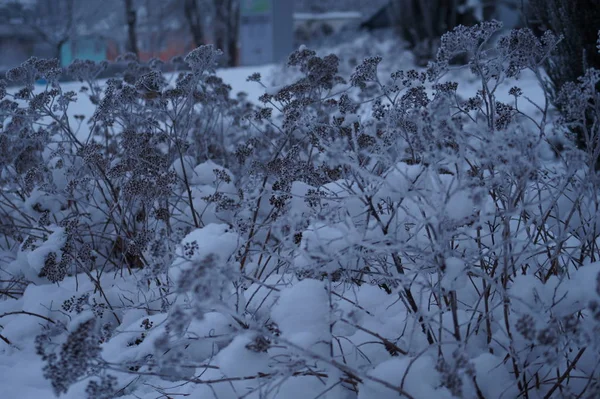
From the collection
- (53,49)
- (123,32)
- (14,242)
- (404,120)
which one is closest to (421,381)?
(404,120)

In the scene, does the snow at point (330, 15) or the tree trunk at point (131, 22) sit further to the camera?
the snow at point (330, 15)

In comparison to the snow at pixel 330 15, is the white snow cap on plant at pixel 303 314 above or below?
below

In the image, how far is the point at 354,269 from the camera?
1.87 m

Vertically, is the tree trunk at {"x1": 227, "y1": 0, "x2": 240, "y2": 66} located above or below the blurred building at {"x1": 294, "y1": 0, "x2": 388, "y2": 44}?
below

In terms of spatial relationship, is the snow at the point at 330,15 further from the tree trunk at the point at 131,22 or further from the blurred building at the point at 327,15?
the tree trunk at the point at 131,22

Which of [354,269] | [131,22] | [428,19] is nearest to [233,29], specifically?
[131,22]

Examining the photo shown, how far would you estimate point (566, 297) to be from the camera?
142cm

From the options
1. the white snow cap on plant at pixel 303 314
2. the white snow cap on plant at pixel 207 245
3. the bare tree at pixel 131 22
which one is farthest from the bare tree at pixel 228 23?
the white snow cap on plant at pixel 303 314

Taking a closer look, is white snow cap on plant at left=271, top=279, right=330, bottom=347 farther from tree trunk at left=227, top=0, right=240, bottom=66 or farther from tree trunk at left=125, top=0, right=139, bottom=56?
tree trunk at left=227, top=0, right=240, bottom=66

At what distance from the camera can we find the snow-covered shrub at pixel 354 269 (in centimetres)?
127

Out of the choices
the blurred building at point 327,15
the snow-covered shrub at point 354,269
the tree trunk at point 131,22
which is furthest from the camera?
the blurred building at point 327,15

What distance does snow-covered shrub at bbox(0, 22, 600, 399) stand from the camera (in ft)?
4.18

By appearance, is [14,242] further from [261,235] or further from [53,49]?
[53,49]

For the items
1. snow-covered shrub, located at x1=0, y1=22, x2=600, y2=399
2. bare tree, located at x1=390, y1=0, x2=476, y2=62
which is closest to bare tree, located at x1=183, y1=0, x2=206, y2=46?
bare tree, located at x1=390, y1=0, x2=476, y2=62
